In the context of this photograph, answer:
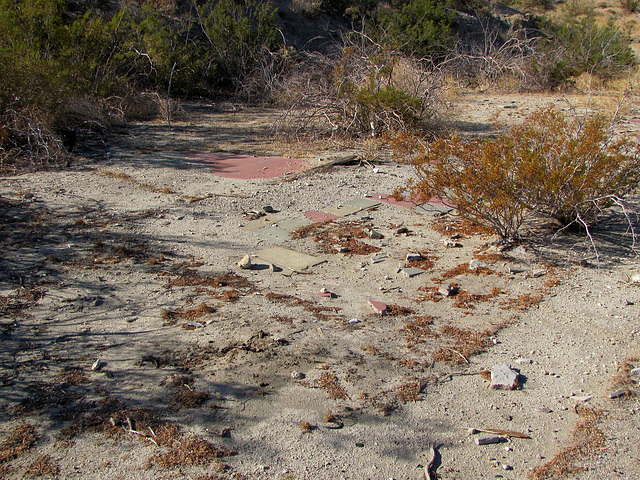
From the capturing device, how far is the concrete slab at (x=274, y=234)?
548cm

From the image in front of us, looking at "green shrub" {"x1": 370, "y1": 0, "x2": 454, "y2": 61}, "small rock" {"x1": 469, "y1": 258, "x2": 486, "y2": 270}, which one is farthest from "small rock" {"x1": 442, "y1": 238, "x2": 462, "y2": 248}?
"green shrub" {"x1": 370, "y1": 0, "x2": 454, "y2": 61}

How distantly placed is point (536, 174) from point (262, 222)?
282 cm

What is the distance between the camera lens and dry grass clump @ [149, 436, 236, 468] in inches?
98.8

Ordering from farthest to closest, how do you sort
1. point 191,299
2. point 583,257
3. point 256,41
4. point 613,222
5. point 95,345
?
point 256,41 → point 613,222 → point 583,257 → point 191,299 → point 95,345

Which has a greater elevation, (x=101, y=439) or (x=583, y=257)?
Answer: (x=101, y=439)

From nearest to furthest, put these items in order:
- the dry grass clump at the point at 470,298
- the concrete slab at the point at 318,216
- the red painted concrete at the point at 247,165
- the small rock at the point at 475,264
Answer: the dry grass clump at the point at 470,298 → the small rock at the point at 475,264 → the concrete slab at the point at 318,216 → the red painted concrete at the point at 247,165

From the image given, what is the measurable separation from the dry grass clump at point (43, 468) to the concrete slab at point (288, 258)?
2.62 meters

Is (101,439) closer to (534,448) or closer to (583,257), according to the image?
(534,448)

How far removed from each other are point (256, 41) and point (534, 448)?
14811mm

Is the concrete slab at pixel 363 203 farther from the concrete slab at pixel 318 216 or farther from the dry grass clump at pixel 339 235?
the dry grass clump at pixel 339 235

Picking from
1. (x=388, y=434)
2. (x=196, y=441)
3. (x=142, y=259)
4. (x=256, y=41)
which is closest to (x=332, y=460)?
(x=388, y=434)

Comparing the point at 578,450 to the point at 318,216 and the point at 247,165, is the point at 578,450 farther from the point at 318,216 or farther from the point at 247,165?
the point at 247,165

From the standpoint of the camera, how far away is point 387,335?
12.2ft

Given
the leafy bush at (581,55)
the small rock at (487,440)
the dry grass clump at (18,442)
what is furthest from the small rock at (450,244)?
the leafy bush at (581,55)
